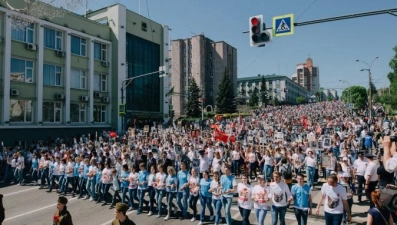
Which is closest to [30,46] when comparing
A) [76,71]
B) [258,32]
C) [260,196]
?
[76,71]

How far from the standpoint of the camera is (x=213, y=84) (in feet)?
311

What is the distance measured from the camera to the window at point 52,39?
3080 cm

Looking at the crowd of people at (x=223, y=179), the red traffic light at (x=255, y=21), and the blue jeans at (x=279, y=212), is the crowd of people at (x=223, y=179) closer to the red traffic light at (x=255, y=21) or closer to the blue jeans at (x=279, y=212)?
the blue jeans at (x=279, y=212)

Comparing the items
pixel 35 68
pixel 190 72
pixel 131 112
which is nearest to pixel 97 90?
pixel 131 112

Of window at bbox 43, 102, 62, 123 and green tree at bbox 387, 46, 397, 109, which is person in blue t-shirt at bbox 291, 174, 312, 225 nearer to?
window at bbox 43, 102, 62, 123

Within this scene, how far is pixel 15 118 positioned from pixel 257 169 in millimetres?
21854

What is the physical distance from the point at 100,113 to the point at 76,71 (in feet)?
18.9

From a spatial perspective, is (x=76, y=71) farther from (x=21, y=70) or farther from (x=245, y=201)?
(x=245, y=201)

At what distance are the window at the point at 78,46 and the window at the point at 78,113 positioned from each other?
5.70m

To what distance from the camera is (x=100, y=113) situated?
3741cm

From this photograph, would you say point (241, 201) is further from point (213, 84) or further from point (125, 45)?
point (213, 84)

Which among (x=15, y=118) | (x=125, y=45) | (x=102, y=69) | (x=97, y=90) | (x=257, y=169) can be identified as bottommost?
(x=257, y=169)

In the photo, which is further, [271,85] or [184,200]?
[271,85]

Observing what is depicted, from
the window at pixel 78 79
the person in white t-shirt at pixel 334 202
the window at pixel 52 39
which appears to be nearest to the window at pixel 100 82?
the window at pixel 78 79
